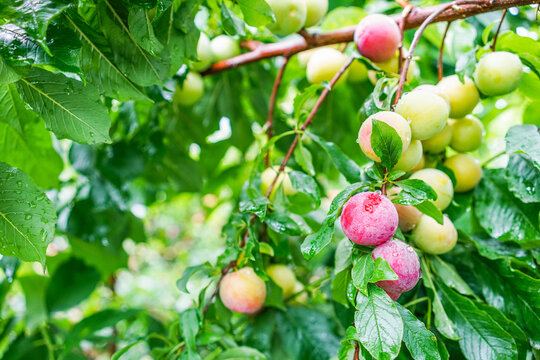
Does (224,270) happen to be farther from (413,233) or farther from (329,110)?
(329,110)

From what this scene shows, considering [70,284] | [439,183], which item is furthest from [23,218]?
[70,284]

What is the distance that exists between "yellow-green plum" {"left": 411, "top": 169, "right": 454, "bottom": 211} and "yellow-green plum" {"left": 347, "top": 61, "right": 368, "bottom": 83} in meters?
0.32

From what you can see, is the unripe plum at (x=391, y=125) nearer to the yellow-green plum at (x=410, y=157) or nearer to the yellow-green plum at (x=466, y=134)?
the yellow-green plum at (x=410, y=157)

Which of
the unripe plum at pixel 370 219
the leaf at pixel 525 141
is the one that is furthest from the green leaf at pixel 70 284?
the leaf at pixel 525 141

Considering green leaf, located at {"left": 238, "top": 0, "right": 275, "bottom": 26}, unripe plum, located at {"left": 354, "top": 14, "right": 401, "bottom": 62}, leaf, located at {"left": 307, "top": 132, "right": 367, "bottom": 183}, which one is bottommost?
leaf, located at {"left": 307, "top": 132, "right": 367, "bottom": 183}

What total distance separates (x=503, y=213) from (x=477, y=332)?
0.68 feet

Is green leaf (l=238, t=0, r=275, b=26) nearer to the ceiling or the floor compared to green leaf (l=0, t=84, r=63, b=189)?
nearer to the ceiling

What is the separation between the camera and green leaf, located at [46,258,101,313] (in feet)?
3.57

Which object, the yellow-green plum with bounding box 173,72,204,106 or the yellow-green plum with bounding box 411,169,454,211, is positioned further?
the yellow-green plum with bounding box 173,72,204,106

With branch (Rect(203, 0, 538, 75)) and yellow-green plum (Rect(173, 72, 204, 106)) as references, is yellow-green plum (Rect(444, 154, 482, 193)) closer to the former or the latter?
branch (Rect(203, 0, 538, 75))

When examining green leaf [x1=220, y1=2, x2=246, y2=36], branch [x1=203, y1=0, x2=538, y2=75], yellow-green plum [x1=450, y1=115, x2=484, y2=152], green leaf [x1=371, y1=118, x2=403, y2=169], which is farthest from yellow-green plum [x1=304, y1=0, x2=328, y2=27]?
green leaf [x1=371, y1=118, x2=403, y2=169]

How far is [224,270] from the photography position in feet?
2.13

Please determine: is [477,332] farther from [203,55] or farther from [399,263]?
[203,55]

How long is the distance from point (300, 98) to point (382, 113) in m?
0.19
